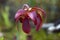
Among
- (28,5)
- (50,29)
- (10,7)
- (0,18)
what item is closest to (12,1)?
(10,7)

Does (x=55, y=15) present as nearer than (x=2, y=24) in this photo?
No

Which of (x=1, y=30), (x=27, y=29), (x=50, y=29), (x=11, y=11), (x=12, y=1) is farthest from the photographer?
(x=12, y=1)

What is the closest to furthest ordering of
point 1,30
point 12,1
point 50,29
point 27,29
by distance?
point 27,29 → point 50,29 → point 1,30 → point 12,1

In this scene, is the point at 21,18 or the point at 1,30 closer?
the point at 21,18

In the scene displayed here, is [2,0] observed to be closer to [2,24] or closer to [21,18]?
[2,24]

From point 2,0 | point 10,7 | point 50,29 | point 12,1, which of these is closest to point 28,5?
point 50,29

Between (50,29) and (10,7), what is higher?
(10,7)

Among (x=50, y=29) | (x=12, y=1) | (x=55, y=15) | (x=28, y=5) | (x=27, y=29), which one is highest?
(x=12, y=1)

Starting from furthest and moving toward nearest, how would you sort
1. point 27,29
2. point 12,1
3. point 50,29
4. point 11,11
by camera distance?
point 12,1 → point 11,11 → point 50,29 → point 27,29

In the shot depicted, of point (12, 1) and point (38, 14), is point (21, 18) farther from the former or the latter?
point (12, 1)
